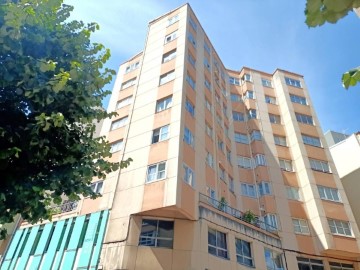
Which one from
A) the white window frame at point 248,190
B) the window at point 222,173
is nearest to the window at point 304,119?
the white window frame at point 248,190

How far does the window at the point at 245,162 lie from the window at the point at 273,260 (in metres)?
8.89

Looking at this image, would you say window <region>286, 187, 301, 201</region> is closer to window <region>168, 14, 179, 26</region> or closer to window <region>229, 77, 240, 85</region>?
window <region>229, 77, 240, 85</region>

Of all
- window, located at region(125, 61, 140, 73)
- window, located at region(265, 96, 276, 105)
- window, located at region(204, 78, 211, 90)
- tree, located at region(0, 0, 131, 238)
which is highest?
window, located at region(265, 96, 276, 105)

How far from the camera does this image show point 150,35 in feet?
94.4

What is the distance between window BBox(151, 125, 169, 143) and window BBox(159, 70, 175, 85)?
4.84m

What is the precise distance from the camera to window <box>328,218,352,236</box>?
22.8m

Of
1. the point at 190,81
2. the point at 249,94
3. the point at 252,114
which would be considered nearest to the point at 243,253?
the point at 190,81

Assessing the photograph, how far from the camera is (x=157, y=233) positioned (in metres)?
15.9

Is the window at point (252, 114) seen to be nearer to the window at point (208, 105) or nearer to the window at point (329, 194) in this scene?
the window at point (208, 105)

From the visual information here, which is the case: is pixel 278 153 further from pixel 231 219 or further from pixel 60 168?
pixel 60 168

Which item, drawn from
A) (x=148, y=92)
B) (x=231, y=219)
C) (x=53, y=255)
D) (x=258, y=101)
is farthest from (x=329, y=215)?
(x=53, y=255)

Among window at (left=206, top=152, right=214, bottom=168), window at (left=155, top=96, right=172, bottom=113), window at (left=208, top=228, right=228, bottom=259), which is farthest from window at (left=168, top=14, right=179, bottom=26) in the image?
window at (left=208, top=228, right=228, bottom=259)

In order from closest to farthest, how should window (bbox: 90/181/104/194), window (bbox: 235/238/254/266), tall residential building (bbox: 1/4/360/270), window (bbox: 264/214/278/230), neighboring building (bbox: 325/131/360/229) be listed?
tall residential building (bbox: 1/4/360/270)
window (bbox: 235/238/254/266)
window (bbox: 90/181/104/194)
window (bbox: 264/214/278/230)
neighboring building (bbox: 325/131/360/229)

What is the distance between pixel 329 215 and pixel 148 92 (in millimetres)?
17214
